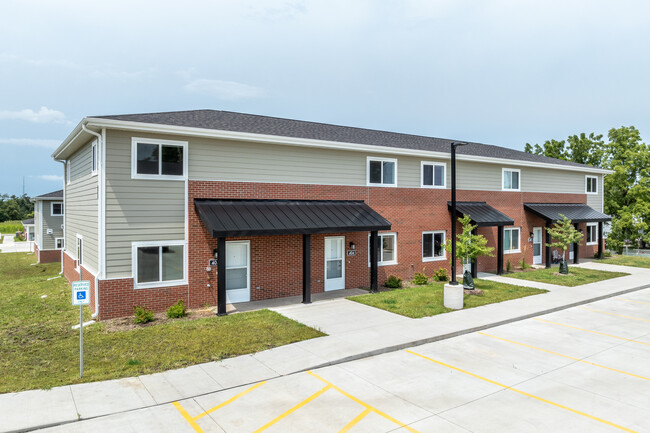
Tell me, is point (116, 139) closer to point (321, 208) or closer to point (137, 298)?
point (137, 298)

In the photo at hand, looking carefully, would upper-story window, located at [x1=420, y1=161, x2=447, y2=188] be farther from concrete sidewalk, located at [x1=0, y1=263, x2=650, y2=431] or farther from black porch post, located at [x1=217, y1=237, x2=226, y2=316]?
black porch post, located at [x1=217, y1=237, x2=226, y2=316]

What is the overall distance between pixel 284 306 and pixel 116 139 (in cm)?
767

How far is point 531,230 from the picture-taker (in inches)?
972

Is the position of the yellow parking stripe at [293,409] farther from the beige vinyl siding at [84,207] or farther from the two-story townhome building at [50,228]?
the two-story townhome building at [50,228]

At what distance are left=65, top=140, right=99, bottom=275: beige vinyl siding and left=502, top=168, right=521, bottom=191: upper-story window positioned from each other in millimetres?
20316

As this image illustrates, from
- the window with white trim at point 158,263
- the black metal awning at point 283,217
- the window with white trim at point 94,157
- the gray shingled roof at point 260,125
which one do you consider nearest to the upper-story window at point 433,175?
the gray shingled roof at point 260,125

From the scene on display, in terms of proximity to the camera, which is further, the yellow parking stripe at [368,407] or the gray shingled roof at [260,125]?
the gray shingled roof at [260,125]

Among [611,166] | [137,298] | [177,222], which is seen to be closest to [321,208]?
[177,222]

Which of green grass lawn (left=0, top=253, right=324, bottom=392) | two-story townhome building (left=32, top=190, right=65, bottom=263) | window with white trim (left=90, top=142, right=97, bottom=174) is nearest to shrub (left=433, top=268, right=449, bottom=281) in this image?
green grass lawn (left=0, top=253, right=324, bottom=392)

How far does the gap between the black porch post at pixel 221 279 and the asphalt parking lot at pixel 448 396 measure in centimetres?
520

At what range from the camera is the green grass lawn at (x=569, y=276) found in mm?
19375

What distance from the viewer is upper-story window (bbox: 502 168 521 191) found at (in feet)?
76.6

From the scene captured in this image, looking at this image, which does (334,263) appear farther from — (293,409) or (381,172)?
(293,409)

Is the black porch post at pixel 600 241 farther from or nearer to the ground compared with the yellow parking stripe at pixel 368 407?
farther from the ground
